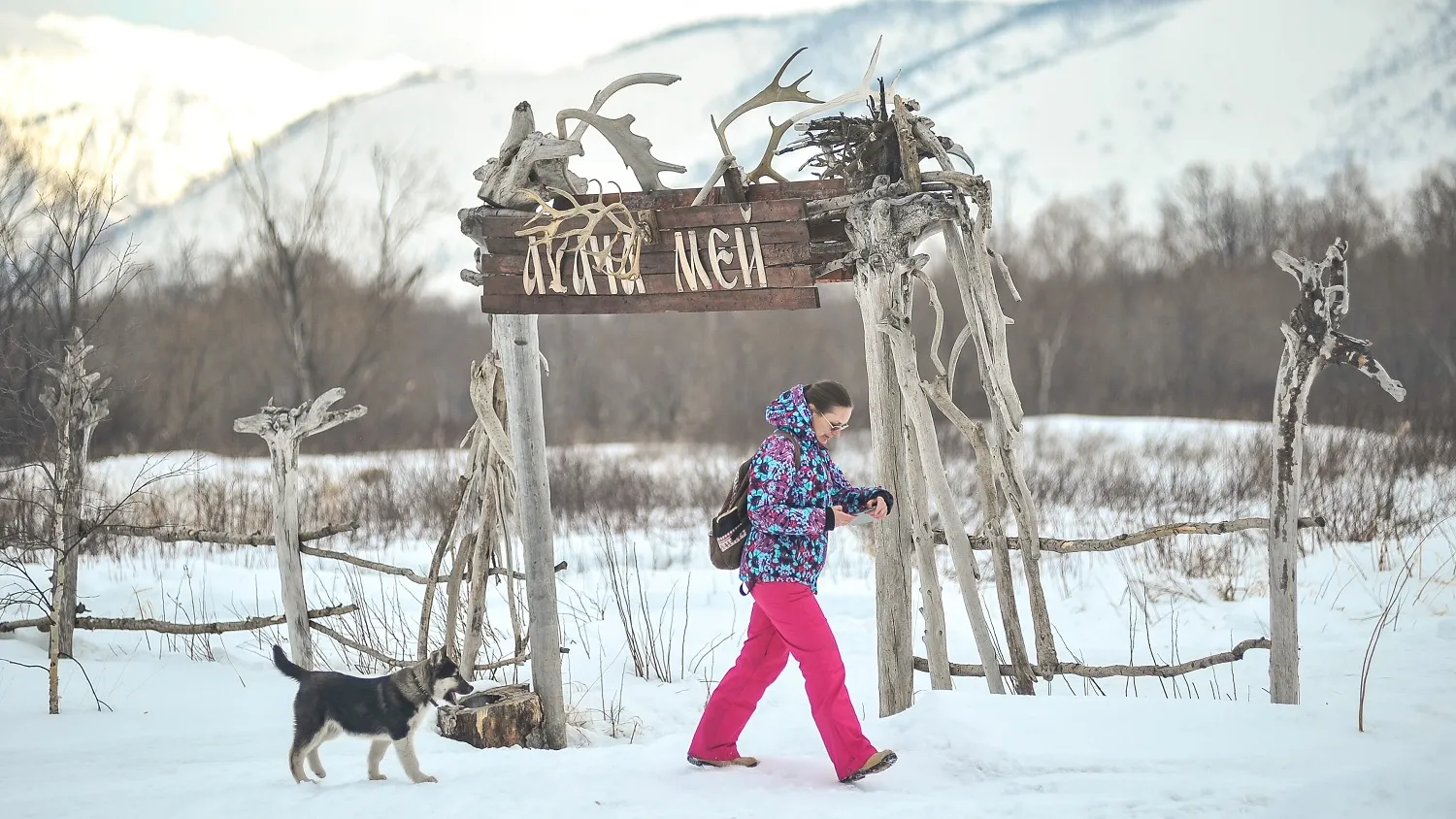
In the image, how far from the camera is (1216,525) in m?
4.63

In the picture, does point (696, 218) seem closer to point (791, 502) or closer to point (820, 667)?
point (791, 502)

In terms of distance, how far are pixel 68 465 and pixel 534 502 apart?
270 centimetres

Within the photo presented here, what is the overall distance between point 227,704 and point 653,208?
3.48m

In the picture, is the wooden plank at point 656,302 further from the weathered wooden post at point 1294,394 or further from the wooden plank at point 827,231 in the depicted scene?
the weathered wooden post at point 1294,394

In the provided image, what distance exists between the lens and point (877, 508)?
12.3ft

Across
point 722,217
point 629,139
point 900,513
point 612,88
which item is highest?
point 612,88

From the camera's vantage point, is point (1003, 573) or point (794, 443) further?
point (1003, 573)

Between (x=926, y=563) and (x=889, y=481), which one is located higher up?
(x=889, y=481)

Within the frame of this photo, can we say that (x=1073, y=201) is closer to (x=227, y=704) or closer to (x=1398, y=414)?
(x=1398, y=414)

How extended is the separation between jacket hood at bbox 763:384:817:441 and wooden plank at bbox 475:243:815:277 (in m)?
0.87

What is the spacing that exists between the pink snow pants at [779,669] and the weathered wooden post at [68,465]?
3.57 meters

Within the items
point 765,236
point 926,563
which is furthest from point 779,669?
point 765,236

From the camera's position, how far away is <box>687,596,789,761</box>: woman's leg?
3883 millimetres

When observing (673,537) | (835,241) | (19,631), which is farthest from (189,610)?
(835,241)
